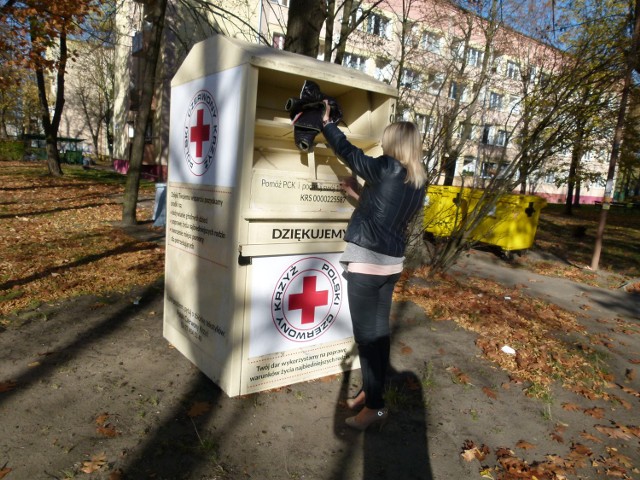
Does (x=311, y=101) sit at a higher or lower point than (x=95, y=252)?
higher

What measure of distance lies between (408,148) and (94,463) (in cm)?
228

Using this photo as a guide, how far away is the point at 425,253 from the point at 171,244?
14.9ft

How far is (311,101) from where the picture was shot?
2670 millimetres

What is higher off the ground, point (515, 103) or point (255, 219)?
point (515, 103)

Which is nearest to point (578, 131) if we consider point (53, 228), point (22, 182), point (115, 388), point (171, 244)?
point (171, 244)

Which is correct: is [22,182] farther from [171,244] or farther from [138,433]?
[138,433]

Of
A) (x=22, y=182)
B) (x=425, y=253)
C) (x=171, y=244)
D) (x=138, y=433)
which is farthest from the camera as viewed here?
(x=22, y=182)

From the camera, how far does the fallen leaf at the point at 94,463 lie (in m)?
2.21

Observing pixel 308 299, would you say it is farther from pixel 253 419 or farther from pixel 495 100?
pixel 495 100

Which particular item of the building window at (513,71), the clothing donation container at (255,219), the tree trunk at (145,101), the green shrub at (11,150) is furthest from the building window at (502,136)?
the green shrub at (11,150)

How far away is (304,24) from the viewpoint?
5.10 m

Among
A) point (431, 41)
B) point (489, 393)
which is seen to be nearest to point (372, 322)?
point (489, 393)

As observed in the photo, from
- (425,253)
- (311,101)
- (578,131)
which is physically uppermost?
(578,131)

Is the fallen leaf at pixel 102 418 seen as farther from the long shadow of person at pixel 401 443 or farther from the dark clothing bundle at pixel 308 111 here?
the dark clothing bundle at pixel 308 111
